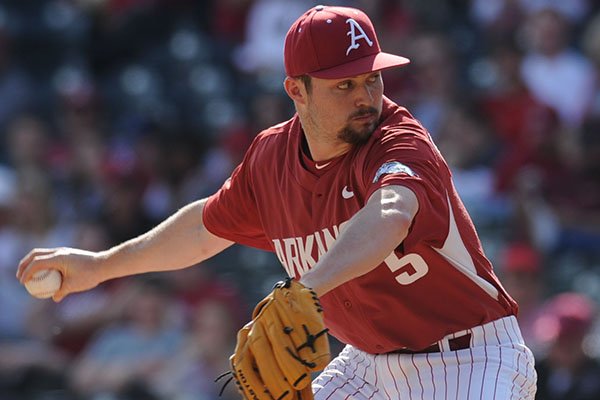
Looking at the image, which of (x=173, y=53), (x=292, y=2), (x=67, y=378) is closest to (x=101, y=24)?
(x=173, y=53)

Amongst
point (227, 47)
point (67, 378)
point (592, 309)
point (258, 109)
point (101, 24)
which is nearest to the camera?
point (592, 309)

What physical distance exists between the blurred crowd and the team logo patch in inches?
119

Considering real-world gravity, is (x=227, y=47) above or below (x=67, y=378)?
above

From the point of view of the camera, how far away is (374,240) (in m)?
3.46

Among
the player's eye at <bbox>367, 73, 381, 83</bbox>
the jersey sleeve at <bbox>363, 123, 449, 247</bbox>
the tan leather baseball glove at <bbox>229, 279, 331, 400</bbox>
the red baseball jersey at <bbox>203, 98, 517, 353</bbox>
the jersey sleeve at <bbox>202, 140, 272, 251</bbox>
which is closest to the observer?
the tan leather baseball glove at <bbox>229, 279, 331, 400</bbox>

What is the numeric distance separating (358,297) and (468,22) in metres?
Answer: 5.95

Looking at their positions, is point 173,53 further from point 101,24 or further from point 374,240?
point 374,240

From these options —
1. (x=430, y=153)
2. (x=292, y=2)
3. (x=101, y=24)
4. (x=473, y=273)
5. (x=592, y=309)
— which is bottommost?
(x=592, y=309)

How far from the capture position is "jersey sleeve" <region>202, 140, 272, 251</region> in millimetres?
4434

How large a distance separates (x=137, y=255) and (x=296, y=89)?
906 millimetres

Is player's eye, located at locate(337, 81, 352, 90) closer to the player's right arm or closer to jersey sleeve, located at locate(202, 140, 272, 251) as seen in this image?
jersey sleeve, located at locate(202, 140, 272, 251)

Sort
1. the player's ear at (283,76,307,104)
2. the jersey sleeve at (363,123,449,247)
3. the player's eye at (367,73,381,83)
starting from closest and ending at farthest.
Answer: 1. the jersey sleeve at (363,123,449,247)
2. the player's eye at (367,73,381,83)
3. the player's ear at (283,76,307,104)

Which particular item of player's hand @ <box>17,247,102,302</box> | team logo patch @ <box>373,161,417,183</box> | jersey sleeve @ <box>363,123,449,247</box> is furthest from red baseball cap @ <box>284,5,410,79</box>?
player's hand @ <box>17,247,102,302</box>

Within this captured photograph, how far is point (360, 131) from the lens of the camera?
3939 millimetres
